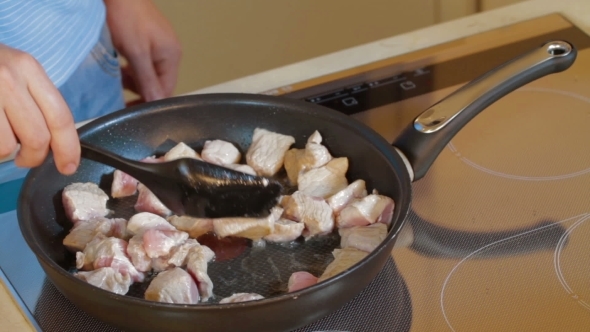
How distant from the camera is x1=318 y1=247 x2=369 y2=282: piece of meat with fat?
64cm

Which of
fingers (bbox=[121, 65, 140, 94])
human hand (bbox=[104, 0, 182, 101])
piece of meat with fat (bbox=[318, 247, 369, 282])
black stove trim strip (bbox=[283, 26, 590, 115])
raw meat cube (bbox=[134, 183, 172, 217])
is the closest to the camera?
piece of meat with fat (bbox=[318, 247, 369, 282])

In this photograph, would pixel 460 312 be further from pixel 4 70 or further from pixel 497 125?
pixel 4 70

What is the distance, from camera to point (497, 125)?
87 centimetres

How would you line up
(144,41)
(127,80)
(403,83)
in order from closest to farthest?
(403,83) → (144,41) → (127,80)

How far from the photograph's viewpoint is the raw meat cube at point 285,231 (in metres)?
0.70

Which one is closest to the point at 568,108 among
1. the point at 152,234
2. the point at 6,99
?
the point at 152,234

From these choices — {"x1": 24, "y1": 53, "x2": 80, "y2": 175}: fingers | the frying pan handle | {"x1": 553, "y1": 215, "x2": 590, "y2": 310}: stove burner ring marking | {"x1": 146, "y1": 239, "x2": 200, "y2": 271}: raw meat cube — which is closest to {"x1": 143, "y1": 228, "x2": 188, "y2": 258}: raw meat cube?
{"x1": 146, "y1": 239, "x2": 200, "y2": 271}: raw meat cube

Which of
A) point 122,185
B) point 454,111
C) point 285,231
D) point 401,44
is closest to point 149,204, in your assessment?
point 122,185

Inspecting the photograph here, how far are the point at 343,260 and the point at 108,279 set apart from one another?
0.22 metres

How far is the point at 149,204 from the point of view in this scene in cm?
76

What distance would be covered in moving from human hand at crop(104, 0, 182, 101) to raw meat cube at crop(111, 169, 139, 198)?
34 cm

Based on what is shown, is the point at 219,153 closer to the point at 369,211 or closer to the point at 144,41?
the point at 369,211

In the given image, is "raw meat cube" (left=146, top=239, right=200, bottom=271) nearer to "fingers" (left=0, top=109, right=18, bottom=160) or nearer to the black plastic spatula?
the black plastic spatula

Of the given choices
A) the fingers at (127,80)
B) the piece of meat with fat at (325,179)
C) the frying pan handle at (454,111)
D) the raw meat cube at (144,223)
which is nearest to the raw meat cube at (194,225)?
the raw meat cube at (144,223)
